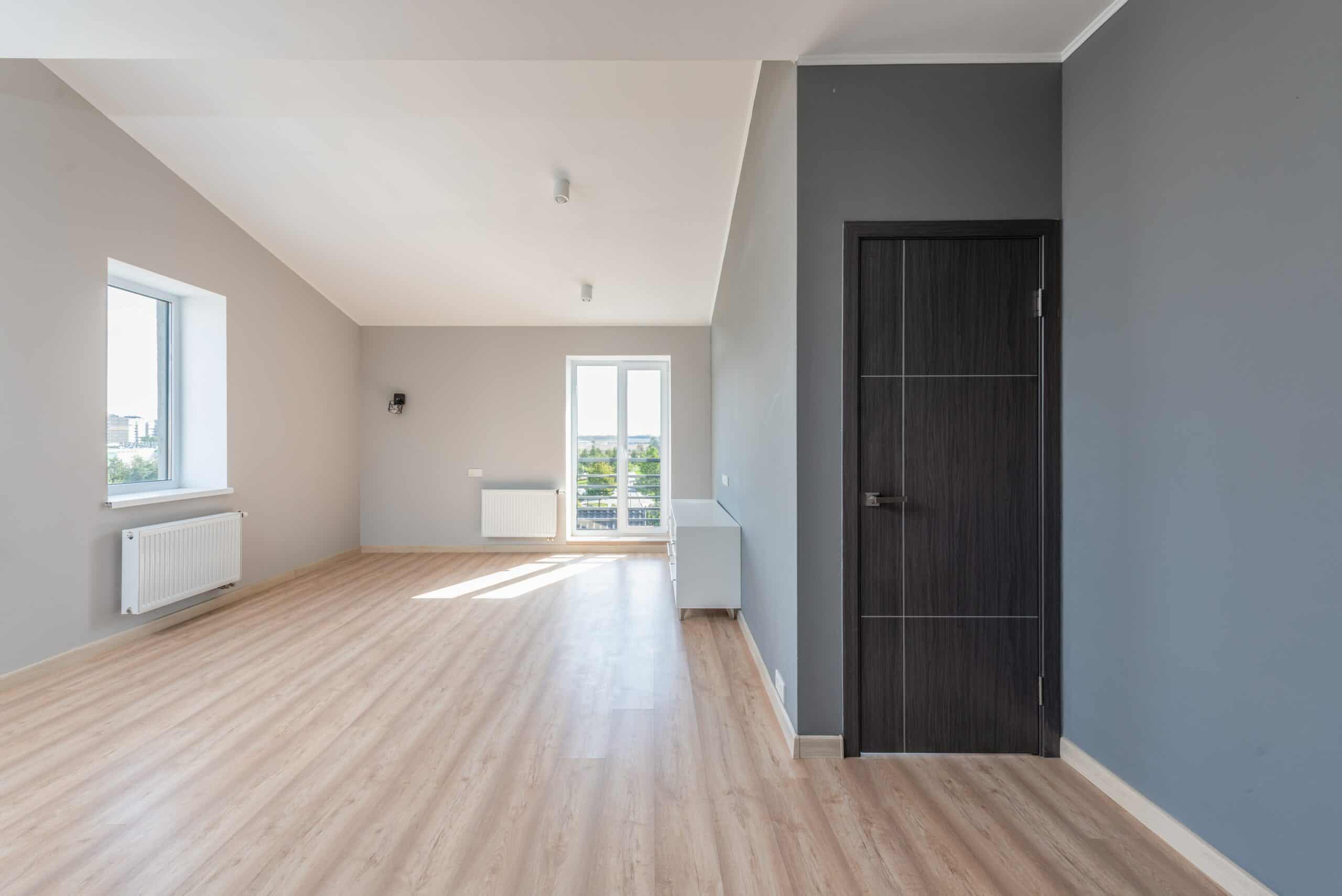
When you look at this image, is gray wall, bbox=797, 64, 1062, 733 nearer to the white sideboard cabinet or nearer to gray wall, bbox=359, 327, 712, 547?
the white sideboard cabinet

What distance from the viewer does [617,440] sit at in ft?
23.3

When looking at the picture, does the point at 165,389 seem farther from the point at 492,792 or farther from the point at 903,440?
the point at 903,440

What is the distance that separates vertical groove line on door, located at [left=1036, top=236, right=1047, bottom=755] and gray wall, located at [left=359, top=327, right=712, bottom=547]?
15.1 ft

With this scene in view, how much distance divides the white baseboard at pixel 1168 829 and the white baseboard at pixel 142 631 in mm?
4870

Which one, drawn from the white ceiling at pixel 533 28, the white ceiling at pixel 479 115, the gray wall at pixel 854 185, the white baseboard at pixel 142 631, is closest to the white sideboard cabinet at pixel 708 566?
the gray wall at pixel 854 185

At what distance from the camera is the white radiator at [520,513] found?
6.70 meters

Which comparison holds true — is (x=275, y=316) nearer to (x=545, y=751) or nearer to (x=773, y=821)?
(x=545, y=751)

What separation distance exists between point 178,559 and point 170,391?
4.39ft

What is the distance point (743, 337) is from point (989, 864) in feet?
9.68

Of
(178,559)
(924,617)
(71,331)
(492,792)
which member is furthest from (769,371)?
(178,559)

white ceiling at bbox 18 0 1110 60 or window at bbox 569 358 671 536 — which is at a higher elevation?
white ceiling at bbox 18 0 1110 60

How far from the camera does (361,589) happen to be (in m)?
5.13

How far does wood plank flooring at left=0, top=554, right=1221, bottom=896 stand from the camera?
5.64 feet

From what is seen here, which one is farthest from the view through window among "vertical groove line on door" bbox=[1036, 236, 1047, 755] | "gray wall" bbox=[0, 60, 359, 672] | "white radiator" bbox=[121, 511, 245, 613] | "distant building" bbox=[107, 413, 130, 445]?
"vertical groove line on door" bbox=[1036, 236, 1047, 755]
